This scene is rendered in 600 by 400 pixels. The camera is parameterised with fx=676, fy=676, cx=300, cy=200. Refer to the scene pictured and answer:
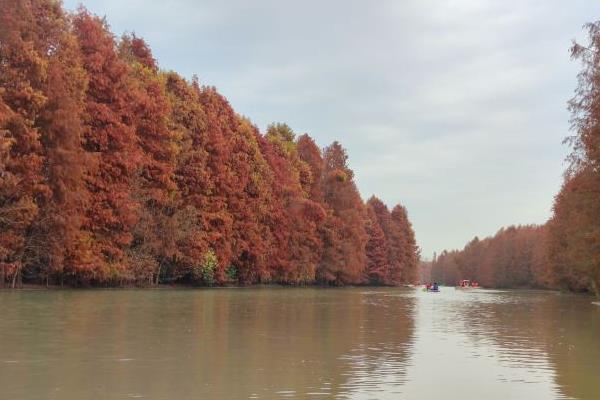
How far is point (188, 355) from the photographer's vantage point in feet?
46.8

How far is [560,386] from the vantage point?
467 inches

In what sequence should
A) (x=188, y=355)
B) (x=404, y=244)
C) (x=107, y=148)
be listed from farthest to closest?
(x=404, y=244), (x=107, y=148), (x=188, y=355)

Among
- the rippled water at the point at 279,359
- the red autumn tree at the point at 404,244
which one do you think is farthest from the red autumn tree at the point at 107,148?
the red autumn tree at the point at 404,244

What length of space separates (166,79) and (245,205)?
1687 cm

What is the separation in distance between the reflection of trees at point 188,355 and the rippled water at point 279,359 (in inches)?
1.1

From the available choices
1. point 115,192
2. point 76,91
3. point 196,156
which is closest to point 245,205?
point 196,156

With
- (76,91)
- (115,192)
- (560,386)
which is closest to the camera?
(560,386)

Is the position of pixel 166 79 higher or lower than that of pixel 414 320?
higher

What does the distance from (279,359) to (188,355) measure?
1.94 meters

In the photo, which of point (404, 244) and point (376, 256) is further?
point (404, 244)

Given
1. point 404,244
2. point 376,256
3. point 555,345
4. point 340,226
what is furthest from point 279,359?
point 404,244

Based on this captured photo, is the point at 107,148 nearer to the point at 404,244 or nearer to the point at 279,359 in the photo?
the point at 279,359

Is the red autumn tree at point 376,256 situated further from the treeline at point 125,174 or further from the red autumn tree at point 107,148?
the red autumn tree at point 107,148

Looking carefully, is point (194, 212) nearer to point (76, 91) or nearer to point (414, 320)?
point (76, 91)
